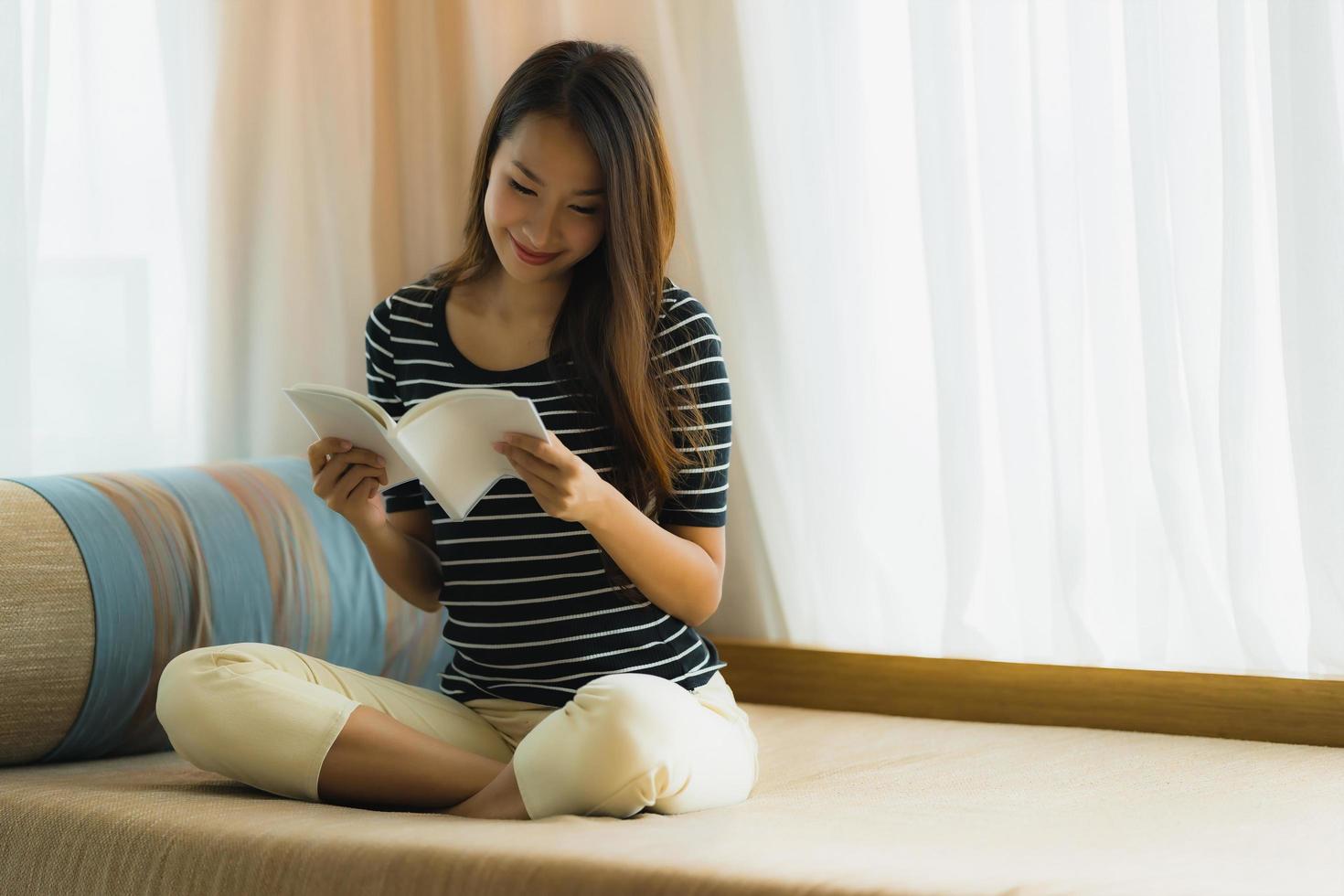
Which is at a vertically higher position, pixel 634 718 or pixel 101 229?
pixel 101 229

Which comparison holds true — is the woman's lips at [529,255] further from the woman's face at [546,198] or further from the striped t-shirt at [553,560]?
the striped t-shirt at [553,560]

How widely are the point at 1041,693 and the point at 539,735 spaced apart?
79 cm

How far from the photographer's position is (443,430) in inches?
44.4

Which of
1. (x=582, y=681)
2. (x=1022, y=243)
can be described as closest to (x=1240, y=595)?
(x=1022, y=243)

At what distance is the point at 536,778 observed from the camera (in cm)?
110

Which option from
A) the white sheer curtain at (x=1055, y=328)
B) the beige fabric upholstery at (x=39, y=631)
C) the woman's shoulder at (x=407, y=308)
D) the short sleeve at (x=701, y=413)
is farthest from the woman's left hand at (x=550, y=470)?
the white sheer curtain at (x=1055, y=328)

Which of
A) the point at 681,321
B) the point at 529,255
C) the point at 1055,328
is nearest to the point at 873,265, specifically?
the point at 1055,328

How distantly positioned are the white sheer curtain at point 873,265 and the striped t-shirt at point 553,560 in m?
0.41

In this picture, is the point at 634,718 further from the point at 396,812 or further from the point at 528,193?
the point at 528,193

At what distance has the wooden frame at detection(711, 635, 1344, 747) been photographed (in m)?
1.48

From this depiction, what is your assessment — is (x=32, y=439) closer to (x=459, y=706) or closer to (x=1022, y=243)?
(x=459, y=706)

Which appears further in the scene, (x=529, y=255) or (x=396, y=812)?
(x=529, y=255)

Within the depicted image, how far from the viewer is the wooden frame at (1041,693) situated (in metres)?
1.48

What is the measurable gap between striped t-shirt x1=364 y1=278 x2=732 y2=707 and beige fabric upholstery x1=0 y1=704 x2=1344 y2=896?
0.22m
